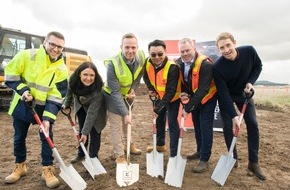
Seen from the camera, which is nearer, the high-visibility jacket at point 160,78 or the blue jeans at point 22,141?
the blue jeans at point 22,141

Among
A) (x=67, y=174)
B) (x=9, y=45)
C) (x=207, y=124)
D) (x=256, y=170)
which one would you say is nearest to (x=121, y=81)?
(x=207, y=124)

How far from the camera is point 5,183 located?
3840 mm

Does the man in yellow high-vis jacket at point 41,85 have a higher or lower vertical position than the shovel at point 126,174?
higher

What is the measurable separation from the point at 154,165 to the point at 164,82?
1.15 meters

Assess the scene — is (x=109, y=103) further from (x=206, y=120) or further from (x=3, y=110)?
→ (x=3, y=110)

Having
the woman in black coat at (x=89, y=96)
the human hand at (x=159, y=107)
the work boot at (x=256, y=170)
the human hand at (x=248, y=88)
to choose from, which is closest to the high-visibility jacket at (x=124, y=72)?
the woman in black coat at (x=89, y=96)

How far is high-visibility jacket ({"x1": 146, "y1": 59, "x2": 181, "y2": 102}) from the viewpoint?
13.3 ft

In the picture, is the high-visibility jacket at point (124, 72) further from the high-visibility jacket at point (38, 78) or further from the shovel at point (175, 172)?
the shovel at point (175, 172)

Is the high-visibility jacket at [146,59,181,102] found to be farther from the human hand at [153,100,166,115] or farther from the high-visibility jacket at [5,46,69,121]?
the high-visibility jacket at [5,46,69,121]

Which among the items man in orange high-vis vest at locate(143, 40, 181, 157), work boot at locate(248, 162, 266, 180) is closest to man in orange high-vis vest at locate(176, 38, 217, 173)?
man in orange high-vis vest at locate(143, 40, 181, 157)

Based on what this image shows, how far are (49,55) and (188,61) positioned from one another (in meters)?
1.83

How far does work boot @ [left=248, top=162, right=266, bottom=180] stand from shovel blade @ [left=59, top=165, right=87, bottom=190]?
2.27m

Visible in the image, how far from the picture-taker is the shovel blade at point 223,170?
365 centimetres

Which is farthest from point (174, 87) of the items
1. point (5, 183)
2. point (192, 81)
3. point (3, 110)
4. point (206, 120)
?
point (3, 110)
